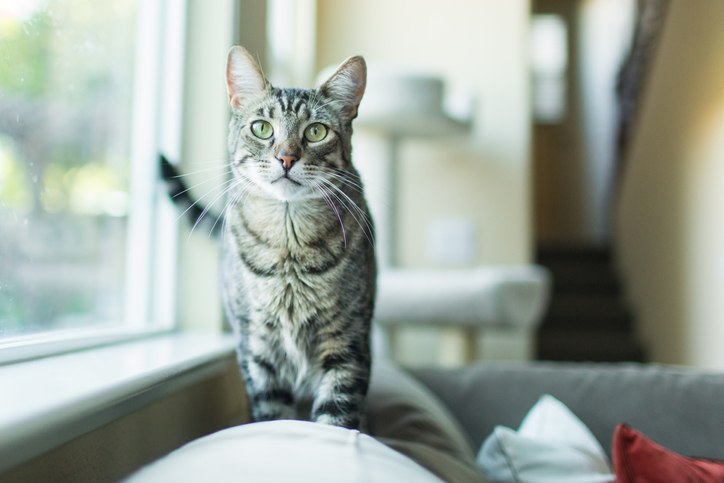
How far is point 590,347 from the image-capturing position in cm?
330

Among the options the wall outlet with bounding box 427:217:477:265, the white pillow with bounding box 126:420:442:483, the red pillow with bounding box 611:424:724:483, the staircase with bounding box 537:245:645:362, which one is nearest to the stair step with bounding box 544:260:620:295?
the staircase with bounding box 537:245:645:362

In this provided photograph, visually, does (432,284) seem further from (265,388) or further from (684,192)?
(684,192)

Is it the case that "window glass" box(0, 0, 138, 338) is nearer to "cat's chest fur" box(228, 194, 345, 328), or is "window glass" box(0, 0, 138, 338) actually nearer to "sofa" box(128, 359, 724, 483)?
"cat's chest fur" box(228, 194, 345, 328)

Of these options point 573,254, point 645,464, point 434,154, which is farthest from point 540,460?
point 573,254

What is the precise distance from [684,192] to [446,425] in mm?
2123

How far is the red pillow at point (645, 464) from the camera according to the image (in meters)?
0.70

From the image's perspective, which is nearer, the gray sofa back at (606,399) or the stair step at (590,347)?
the gray sofa back at (606,399)

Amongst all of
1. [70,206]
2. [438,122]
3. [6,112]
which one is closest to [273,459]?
[6,112]

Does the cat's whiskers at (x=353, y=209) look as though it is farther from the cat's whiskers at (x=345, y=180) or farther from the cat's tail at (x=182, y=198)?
the cat's tail at (x=182, y=198)

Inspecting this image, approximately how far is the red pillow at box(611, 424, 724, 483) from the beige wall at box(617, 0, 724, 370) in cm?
175

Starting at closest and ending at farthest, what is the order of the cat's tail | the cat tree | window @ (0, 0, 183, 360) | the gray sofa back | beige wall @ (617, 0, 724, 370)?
window @ (0, 0, 183, 360), the cat's tail, the gray sofa back, the cat tree, beige wall @ (617, 0, 724, 370)

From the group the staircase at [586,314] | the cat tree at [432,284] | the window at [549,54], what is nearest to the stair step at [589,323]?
the staircase at [586,314]

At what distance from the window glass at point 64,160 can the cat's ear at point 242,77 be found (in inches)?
12.3

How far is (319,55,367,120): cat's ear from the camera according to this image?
729mm
